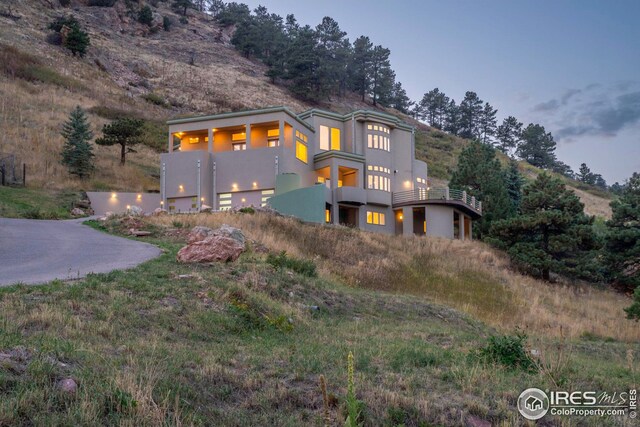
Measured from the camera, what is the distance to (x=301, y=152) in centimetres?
3622

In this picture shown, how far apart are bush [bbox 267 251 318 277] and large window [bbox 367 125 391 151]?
26.2 meters

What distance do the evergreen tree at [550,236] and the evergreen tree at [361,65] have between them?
68223 mm

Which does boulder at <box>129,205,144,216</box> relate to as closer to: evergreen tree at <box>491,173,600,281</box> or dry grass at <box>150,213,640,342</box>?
A: dry grass at <box>150,213,640,342</box>

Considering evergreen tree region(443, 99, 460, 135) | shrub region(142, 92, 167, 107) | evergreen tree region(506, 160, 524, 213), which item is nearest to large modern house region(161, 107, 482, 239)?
evergreen tree region(506, 160, 524, 213)

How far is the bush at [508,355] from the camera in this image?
7.20 meters

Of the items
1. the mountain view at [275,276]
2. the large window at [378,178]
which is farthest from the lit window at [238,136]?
the large window at [378,178]

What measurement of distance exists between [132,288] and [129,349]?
366 cm

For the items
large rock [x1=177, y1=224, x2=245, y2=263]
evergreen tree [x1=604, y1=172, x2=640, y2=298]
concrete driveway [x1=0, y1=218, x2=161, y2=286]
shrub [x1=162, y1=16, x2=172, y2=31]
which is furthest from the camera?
shrub [x1=162, y1=16, x2=172, y2=31]

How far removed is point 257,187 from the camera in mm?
33625

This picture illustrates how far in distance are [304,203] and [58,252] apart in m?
17.5

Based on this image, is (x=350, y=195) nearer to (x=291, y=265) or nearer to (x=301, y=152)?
(x=301, y=152)

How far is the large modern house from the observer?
33.3m

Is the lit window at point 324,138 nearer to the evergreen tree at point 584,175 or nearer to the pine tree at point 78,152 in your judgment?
the pine tree at point 78,152

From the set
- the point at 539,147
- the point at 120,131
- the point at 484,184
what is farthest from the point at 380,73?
the point at 120,131
